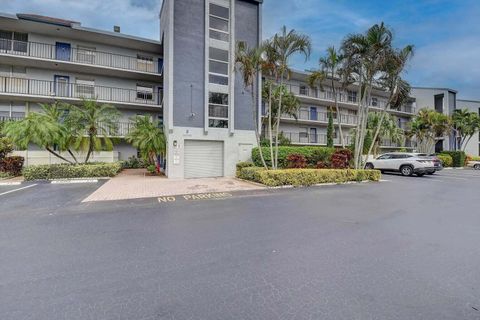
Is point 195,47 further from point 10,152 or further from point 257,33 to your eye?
point 10,152

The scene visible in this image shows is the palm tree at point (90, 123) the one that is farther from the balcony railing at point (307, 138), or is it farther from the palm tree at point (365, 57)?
the balcony railing at point (307, 138)

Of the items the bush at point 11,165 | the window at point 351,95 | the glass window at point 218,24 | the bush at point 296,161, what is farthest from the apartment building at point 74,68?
the window at point 351,95

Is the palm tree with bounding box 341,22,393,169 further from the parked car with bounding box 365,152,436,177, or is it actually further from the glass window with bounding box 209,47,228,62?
the glass window with bounding box 209,47,228,62

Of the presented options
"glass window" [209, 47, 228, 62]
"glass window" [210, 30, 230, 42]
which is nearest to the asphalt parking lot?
"glass window" [209, 47, 228, 62]

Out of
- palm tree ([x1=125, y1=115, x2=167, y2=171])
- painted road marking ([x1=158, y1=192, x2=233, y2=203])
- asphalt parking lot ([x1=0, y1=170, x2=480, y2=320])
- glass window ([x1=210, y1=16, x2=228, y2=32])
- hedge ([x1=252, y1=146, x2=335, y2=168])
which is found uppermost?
glass window ([x1=210, y1=16, x2=228, y2=32])

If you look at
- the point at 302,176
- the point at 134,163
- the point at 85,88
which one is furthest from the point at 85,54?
the point at 302,176

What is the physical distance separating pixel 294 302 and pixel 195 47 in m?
16.3

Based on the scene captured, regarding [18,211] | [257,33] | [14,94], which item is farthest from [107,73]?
[18,211]

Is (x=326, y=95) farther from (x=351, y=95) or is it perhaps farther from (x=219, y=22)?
(x=219, y=22)

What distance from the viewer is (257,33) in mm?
17734

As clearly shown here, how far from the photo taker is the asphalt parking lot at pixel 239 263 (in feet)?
8.82

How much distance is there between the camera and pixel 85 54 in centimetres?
1880

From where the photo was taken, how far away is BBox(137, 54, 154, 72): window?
2030cm

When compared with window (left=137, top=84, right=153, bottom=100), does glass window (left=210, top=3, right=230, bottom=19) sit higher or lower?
higher
